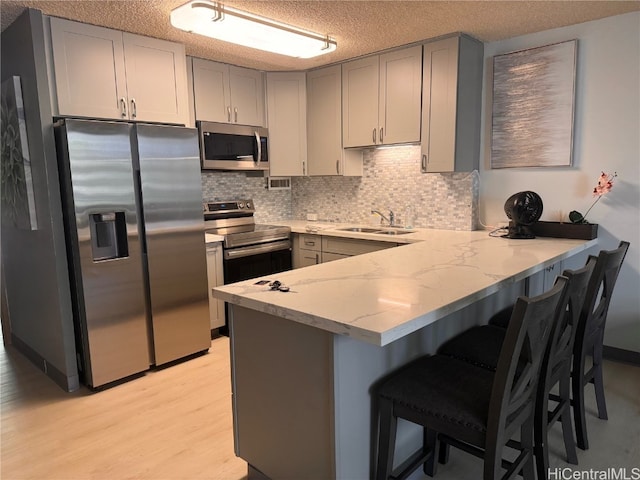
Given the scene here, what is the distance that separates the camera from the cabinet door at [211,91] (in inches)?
145

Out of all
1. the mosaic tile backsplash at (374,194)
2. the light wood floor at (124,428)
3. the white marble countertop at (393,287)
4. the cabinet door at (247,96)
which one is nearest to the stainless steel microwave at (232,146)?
the cabinet door at (247,96)

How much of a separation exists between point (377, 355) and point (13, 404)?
2373 millimetres

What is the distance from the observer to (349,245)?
3723mm

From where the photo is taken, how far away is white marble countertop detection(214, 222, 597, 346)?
1.38m

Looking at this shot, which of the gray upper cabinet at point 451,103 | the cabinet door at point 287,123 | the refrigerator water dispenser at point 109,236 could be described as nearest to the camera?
the refrigerator water dispenser at point 109,236

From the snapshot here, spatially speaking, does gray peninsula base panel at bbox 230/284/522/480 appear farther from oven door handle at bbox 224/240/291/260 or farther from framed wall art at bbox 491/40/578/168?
framed wall art at bbox 491/40/578/168

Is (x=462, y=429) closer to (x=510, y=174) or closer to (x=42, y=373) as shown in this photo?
(x=510, y=174)

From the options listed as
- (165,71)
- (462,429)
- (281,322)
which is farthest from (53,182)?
(462,429)

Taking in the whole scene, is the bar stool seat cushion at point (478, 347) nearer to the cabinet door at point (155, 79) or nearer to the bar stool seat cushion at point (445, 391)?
the bar stool seat cushion at point (445, 391)

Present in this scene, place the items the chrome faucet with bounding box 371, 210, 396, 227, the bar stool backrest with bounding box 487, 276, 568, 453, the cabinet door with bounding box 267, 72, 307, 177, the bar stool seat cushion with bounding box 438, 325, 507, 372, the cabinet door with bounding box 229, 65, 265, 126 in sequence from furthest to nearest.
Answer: the cabinet door with bounding box 267, 72, 307, 177
the chrome faucet with bounding box 371, 210, 396, 227
the cabinet door with bounding box 229, 65, 265, 126
the bar stool seat cushion with bounding box 438, 325, 507, 372
the bar stool backrest with bounding box 487, 276, 568, 453

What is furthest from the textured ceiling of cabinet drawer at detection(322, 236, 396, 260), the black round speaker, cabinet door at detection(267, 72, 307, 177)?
cabinet drawer at detection(322, 236, 396, 260)

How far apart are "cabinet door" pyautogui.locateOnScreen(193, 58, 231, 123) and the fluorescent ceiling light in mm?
1062

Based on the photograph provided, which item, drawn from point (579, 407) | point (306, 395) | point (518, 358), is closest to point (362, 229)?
point (579, 407)

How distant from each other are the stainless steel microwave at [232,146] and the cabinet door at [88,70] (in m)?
0.76
